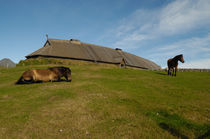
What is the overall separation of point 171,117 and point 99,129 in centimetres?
373

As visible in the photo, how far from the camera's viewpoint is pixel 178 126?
675cm

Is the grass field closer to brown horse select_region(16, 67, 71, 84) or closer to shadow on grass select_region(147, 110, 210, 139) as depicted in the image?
shadow on grass select_region(147, 110, 210, 139)

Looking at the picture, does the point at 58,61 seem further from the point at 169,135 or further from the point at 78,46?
the point at 169,135

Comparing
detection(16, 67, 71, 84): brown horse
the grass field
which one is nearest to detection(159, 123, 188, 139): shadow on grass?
the grass field

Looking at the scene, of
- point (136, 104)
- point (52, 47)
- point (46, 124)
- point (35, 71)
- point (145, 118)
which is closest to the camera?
point (46, 124)

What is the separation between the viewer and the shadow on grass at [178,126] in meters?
6.11

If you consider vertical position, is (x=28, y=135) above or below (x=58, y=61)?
below

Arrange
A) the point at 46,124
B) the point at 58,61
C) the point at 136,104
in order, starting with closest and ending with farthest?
the point at 46,124
the point at 136,104
the point at 58,61

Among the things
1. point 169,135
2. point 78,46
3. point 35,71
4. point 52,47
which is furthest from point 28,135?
point 78,46

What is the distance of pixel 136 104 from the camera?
32.2 feet

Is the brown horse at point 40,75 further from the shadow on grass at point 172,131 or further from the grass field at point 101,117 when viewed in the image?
the shadow on grass at point 172,131

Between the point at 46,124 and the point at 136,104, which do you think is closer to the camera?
the point at 46,124

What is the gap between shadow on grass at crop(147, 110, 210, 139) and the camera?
6.11m

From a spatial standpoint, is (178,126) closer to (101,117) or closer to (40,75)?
(101,117)
